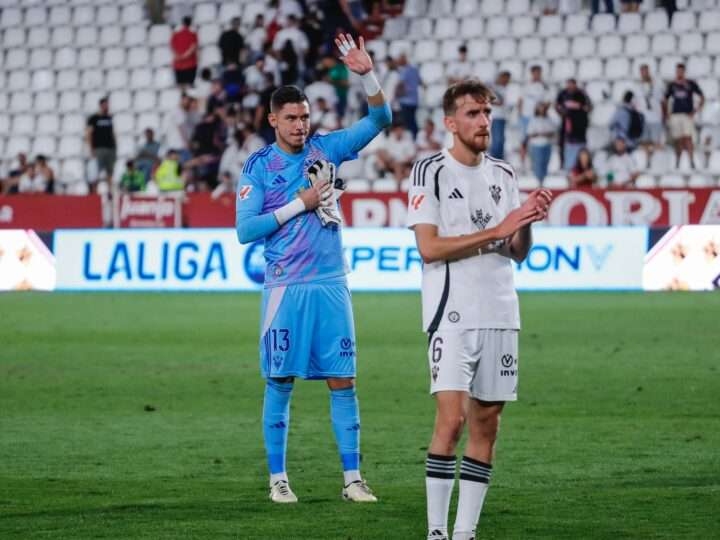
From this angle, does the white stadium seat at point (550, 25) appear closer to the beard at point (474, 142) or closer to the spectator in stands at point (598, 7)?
the spectator in stands at point (598, 7)

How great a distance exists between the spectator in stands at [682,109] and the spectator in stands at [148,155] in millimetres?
9327

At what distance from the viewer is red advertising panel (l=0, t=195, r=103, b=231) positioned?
28.0m

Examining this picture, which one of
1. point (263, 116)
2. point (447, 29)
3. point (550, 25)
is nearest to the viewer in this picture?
point (263, 116)

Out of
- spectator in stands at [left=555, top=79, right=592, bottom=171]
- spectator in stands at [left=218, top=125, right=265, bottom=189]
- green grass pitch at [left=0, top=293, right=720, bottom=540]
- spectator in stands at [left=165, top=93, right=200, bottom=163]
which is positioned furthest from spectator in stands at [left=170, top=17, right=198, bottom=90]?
green grass pitch at [left=0, top=293, right=720, bottom=540]

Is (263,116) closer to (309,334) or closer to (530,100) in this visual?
(530,100)

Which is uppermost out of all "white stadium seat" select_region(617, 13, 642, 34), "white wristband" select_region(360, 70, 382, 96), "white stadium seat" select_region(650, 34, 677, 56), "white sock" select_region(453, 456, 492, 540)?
"white stadium seat" select_region(617, 13, 642, 34)

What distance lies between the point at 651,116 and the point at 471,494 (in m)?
21.9

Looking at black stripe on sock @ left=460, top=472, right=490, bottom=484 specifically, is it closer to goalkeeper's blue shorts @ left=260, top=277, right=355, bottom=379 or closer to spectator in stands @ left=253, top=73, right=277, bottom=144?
goalkeeper's blue shorts @ left=260, top=277, right=355, bottom=379

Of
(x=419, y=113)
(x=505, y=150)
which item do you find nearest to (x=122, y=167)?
(x=419, y=113)

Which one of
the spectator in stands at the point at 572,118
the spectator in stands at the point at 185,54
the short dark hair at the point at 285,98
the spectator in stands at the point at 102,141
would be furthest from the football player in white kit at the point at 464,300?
the spectator in stands at the point at 185,54

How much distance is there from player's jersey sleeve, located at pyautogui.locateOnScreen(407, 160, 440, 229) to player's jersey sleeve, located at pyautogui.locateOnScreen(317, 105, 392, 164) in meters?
1.80

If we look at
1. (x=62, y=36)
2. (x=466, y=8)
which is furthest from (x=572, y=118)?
(x=62, y=36)

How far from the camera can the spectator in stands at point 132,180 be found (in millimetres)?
28922

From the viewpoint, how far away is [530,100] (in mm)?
27438
